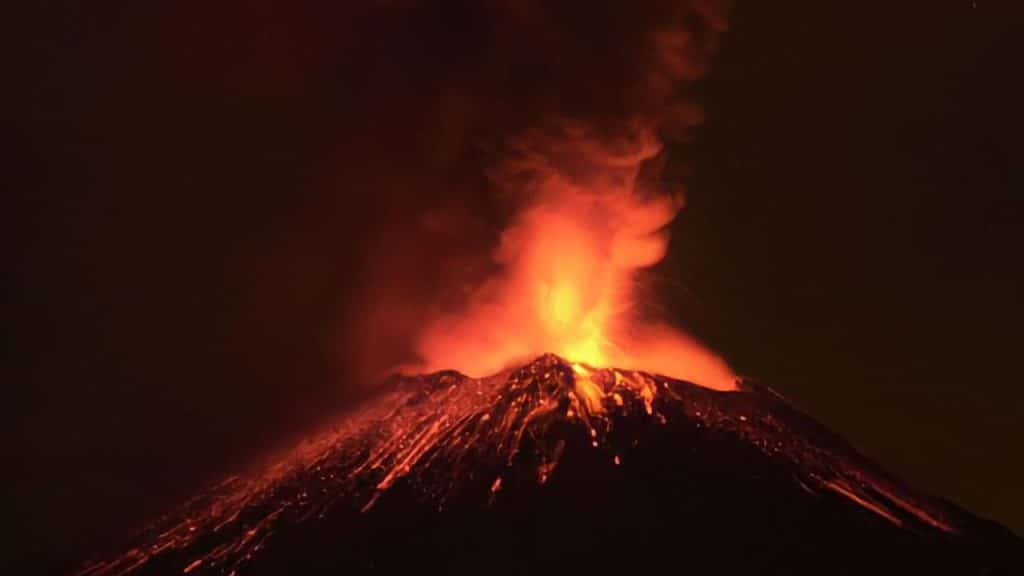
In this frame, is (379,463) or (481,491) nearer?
(481,491)

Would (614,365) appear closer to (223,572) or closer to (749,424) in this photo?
(749,424)

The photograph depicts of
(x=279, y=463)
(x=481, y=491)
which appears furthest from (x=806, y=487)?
(x=279, y=463)

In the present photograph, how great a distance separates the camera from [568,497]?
54.9 feet

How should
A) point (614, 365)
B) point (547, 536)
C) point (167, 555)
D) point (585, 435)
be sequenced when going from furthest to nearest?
point (614, 365) → point (585, 435) → point (167, 555) → point (547, 536)

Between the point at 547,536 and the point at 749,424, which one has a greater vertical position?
the point at 749,424

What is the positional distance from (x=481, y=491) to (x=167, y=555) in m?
5.01

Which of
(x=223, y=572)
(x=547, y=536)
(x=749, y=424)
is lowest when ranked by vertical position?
(x=223, y=572)

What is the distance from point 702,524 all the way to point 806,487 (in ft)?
7.15

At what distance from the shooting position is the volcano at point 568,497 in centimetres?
1564

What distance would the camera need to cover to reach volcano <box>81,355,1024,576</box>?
51.3 feet

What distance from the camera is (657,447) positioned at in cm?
1800

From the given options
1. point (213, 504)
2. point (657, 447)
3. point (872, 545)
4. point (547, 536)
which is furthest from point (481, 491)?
point (872, 545)

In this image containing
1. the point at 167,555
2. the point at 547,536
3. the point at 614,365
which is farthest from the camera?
the point at 614,365

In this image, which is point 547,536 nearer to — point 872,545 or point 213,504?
point 872,545
